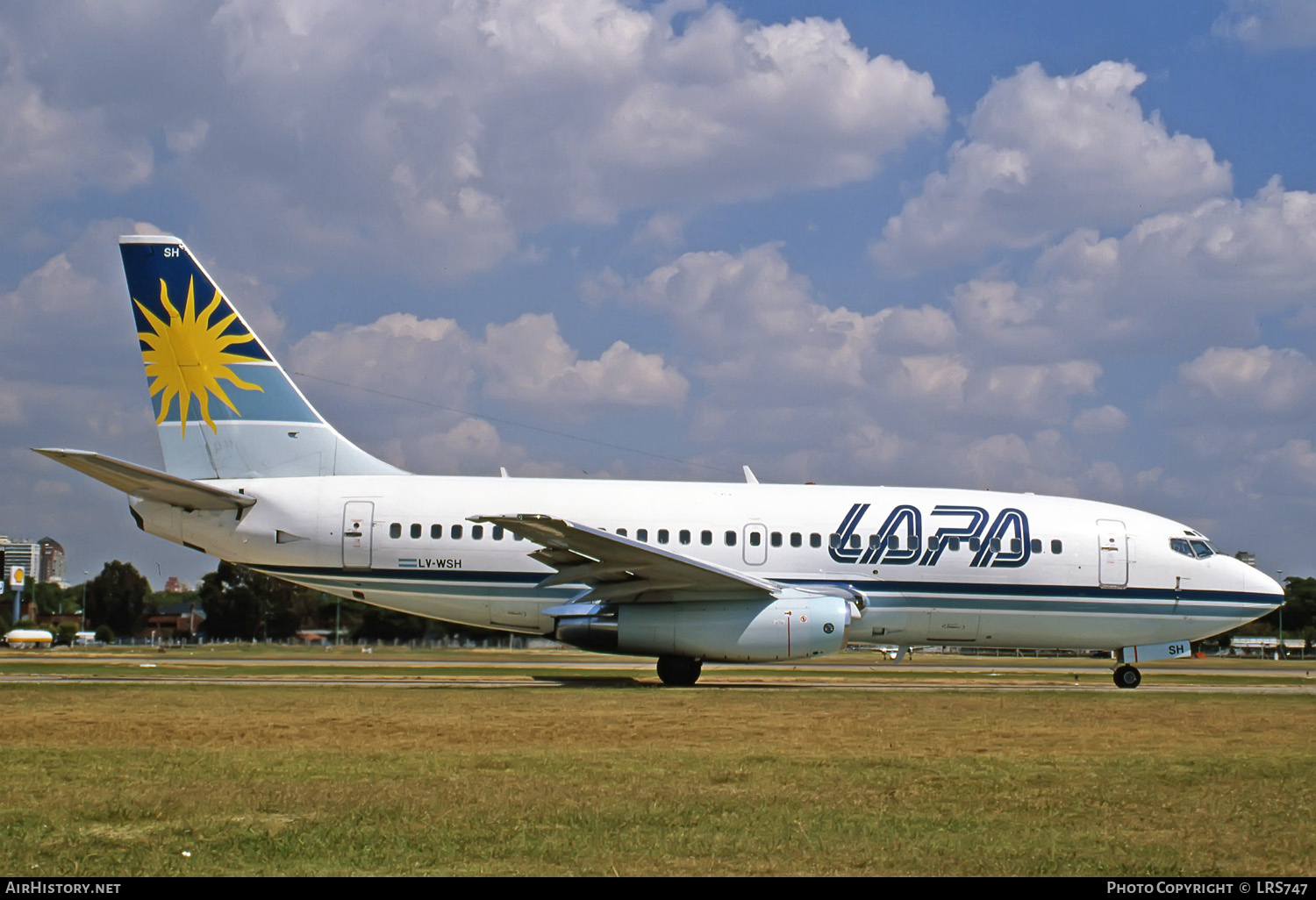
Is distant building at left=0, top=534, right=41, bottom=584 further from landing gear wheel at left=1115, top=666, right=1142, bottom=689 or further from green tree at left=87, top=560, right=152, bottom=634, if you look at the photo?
landing gear wheel at left=1115, top=666, right=1142, bottom=689

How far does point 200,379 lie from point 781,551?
1158cm

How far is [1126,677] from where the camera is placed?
22.7 metres

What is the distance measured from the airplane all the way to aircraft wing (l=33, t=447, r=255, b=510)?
0.20 ft

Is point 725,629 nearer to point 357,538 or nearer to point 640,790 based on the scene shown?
point 357,538

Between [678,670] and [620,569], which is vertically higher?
[620,569]

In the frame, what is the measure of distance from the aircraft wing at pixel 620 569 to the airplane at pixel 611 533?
2.6 inches

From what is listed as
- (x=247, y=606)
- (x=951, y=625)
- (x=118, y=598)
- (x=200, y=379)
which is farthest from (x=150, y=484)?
(x=118, y=598)

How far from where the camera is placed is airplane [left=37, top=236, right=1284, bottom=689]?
22156 mm

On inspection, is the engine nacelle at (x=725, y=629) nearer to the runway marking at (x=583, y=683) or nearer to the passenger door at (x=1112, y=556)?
the runway marking at (x=583, y=683)

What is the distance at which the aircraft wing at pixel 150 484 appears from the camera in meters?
19.8

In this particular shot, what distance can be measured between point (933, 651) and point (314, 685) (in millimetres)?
49099

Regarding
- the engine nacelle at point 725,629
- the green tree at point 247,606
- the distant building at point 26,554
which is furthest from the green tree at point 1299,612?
the distant building at point 26,554

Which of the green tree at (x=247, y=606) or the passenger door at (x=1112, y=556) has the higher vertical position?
the passenger door at (x=1112, y=556)
